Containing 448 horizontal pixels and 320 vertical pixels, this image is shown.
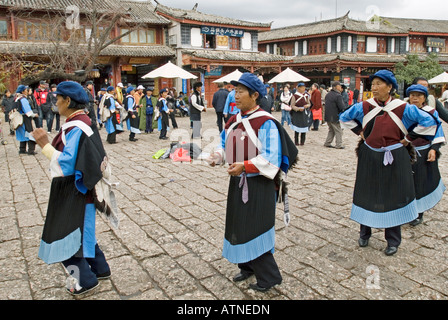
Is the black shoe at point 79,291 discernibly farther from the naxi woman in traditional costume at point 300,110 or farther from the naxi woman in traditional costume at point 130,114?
the naxi woman in traditional costume at point 130,114

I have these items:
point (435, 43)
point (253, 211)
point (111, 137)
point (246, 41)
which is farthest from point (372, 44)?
point (253, 211)

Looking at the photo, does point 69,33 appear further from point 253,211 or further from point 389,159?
point 253,211

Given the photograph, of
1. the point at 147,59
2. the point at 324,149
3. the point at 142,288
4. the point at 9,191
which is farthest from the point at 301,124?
the point at 147,59

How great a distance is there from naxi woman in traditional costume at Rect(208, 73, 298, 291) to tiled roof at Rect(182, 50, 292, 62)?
19.4 m

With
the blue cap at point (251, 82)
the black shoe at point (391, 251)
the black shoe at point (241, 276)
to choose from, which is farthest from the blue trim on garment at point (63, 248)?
the black shoe at point (391, 251)

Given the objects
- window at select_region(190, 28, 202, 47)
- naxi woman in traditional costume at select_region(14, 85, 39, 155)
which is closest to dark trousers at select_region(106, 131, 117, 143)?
naxi woman in traditional costume at select_region(14, 85, 39, 155)

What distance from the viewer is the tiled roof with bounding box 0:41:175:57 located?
701 inches

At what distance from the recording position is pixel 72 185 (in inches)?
107

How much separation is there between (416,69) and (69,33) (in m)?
21.9

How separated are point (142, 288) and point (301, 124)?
23.7 feet

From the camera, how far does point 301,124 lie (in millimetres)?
9492

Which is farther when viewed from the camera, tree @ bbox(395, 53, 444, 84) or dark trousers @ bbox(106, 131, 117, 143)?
tree @ bbox(395, 53, 444, 84)

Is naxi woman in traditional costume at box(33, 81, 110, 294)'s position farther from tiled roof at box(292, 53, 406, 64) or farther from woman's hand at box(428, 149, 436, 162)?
tiled roof at box(292, 53, 406, 64)

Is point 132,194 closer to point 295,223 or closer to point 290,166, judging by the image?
point 295,223
